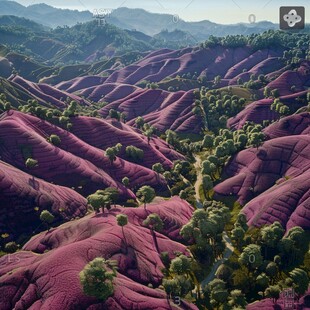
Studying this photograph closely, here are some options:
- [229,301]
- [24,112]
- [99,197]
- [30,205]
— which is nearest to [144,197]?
[99,197]

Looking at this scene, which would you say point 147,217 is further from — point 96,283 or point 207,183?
point 207,183

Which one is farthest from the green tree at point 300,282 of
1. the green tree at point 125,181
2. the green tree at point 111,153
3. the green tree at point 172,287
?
the green tree at point 111,153

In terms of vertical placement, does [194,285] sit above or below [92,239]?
below

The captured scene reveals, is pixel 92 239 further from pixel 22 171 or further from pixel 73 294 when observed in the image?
pixel 22 171

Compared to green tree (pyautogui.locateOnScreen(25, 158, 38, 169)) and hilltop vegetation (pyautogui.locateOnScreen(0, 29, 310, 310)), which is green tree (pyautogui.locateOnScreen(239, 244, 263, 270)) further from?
green tree (pyautogui.locateOnScreen(25, 158, 38, 169))

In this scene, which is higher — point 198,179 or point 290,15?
point 290,15

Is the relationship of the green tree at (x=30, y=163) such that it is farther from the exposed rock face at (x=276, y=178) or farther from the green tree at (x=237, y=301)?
→ the green tree at (x=237, y=301)

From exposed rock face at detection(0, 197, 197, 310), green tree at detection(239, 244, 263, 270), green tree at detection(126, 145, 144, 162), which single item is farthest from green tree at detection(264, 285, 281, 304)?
green tree at detection(126, 145, 144, 162)

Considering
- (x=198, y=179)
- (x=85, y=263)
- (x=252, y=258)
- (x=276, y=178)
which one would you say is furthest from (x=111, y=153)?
(x=252, y=258)

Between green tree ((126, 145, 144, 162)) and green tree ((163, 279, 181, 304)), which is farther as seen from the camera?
green tree ((126, 145, 144, 162))

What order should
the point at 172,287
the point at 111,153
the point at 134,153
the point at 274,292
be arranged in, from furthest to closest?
the point at 134,153 → the point at 111,153 → the point at 274,292 → the point at 172,287

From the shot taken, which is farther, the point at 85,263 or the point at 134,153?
the point at 134,153
